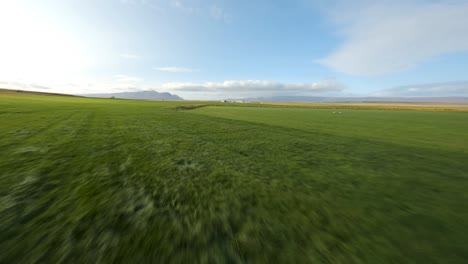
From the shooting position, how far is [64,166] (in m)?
10.6

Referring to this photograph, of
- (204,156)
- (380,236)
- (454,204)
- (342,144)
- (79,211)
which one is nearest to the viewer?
(380,236)

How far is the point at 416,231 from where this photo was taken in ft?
20.4

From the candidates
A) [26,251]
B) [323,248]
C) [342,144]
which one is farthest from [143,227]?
[342,144]

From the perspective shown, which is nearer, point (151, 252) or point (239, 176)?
point (151, 252)

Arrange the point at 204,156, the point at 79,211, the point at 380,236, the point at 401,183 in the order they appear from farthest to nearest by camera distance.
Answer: the point at 204,156 < the point at 401,183 < the point at 79,211 < the point at 380,236

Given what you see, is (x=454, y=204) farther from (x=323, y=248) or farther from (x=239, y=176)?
(x=239, y=176)

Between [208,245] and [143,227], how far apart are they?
2.21 meters

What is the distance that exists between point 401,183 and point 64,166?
18.4 meters

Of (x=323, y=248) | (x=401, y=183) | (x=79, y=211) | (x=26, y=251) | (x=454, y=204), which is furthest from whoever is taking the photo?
(x=401, y=183)

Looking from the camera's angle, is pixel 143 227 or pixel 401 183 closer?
pixel 143 227

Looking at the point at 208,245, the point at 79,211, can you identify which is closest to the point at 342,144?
the point at 208,245

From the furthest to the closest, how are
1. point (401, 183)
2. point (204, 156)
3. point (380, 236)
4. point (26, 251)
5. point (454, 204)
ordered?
point (204, 156)
point (401, 183)
point (454, 204)
point (380, 236)
point (26, 251)

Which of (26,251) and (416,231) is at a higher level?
(26,251)

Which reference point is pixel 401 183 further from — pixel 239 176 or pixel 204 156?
pixel 204 156
